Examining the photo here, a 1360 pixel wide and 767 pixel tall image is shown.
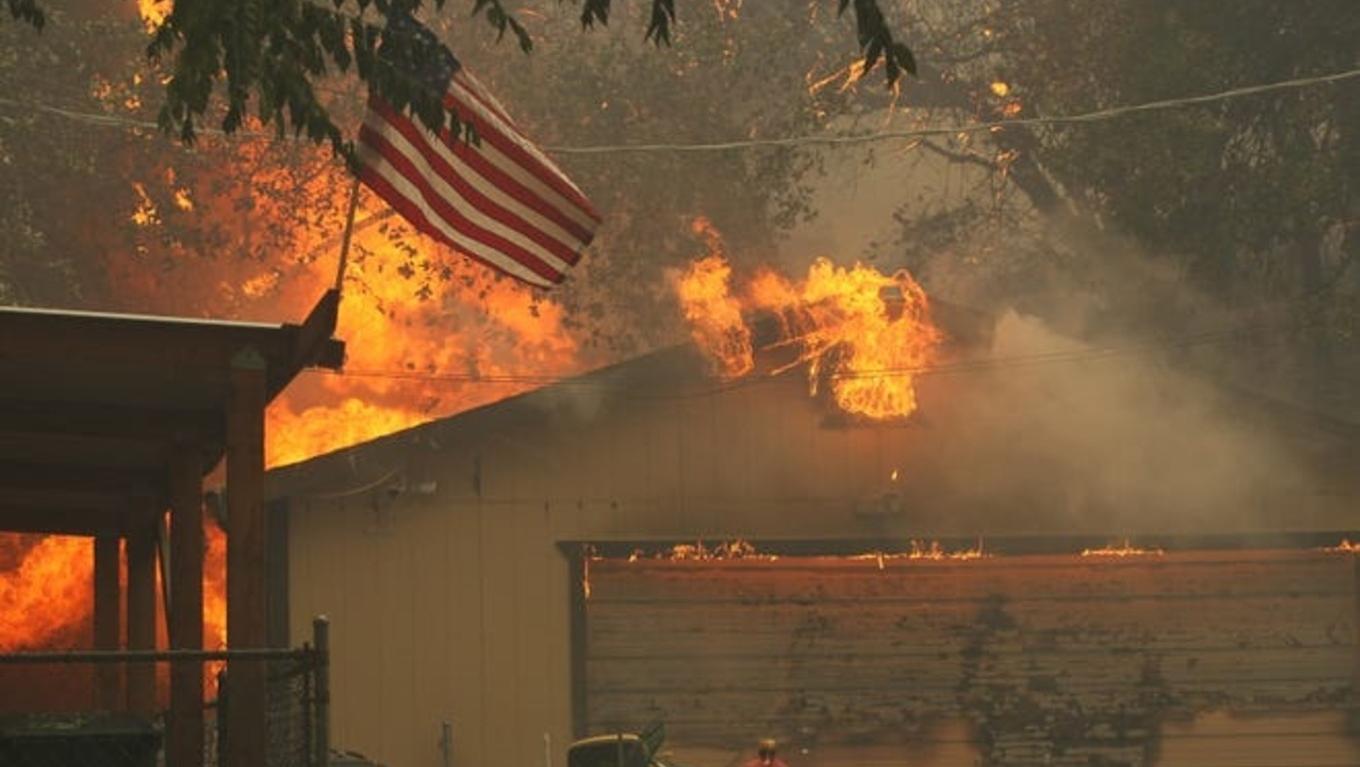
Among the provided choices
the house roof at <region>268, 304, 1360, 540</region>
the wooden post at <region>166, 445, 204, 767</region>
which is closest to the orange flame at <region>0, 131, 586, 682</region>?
the house roof at <region>268, 304, 1360, 540</region>

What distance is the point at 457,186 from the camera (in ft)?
42.3

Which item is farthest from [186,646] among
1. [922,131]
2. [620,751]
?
[922,131]

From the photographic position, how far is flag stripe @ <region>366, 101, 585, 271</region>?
41.5 feet

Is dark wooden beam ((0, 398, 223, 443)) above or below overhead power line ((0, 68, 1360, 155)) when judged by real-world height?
below

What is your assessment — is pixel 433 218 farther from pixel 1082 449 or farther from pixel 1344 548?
pixel 1344 548

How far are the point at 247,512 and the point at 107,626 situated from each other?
6517mm

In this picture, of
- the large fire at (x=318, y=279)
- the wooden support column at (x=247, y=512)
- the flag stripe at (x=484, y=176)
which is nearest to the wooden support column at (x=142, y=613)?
the flag stripe at (x=484, y=176)

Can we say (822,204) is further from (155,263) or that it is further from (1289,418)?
(1289,418)

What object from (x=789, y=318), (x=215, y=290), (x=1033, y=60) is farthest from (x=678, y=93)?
(x=789, y=318)

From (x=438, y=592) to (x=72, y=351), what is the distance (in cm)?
1498

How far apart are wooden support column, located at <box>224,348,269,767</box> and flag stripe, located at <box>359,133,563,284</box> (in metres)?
1.88

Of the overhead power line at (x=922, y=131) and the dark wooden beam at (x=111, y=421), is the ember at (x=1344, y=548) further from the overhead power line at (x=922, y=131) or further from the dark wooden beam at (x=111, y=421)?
the dark wooden beam at (x=111, y=421)

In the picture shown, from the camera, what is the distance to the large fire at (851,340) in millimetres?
25859

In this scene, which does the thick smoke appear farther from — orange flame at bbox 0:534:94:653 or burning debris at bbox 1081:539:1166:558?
orange flame at bbox 0:534:94:653
